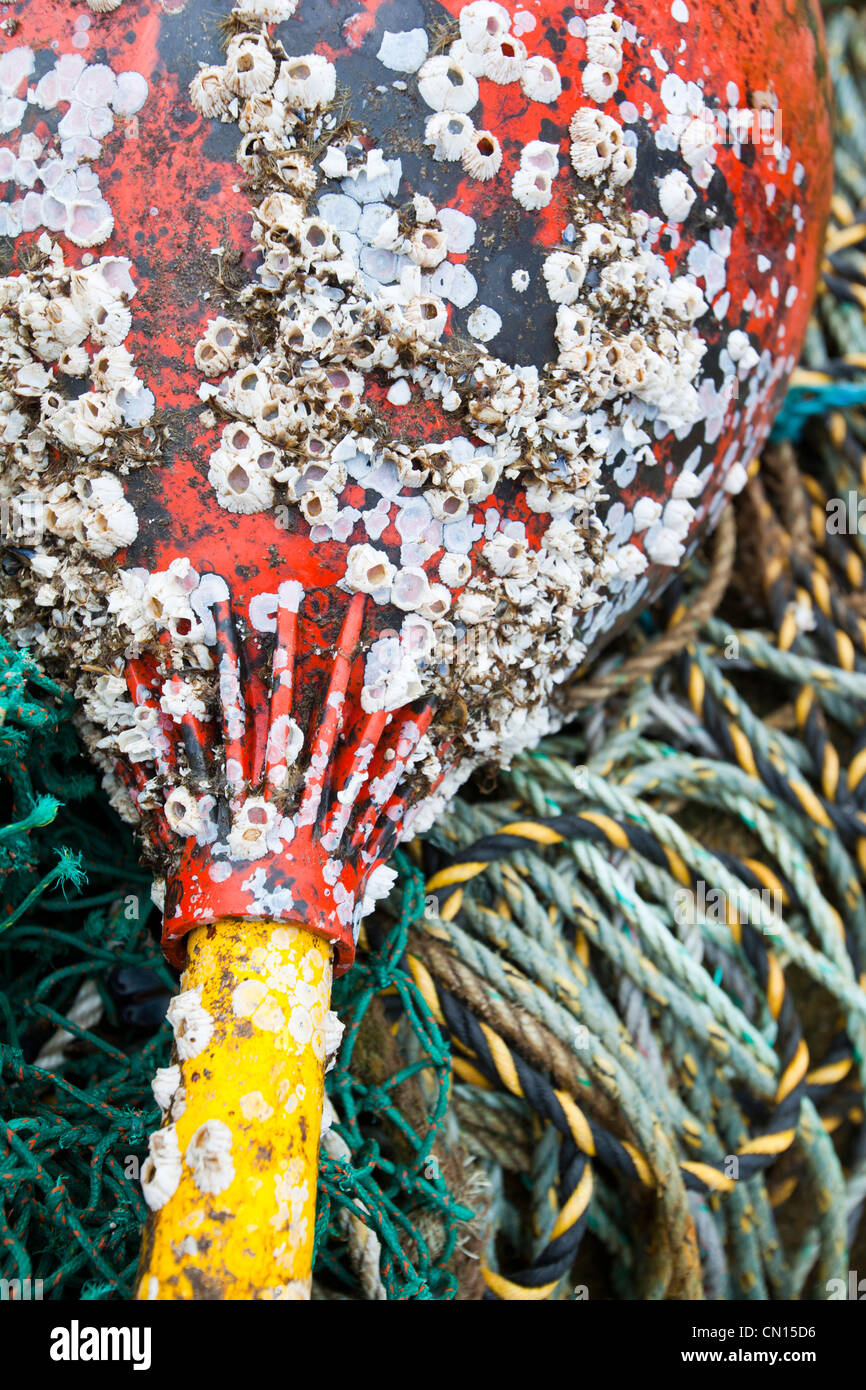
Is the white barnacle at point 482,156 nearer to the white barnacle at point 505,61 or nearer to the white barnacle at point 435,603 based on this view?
the white barnacle at point 505,61

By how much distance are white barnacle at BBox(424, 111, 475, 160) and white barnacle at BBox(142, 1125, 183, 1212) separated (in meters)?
0.78

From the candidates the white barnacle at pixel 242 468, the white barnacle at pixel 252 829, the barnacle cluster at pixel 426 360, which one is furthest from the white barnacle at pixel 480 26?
the white barnacle at pixel 252 829

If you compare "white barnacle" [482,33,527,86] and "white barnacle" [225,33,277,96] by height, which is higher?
"white barnacle" [482,33,527,86]

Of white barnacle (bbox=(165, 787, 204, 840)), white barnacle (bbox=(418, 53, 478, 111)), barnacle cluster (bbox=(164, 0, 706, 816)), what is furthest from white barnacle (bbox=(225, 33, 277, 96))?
white barnacle (bbox=(165, 787, 204, 840))

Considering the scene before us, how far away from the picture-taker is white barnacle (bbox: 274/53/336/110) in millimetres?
822

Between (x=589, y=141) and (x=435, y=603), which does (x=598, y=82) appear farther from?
(x=435, y=603)

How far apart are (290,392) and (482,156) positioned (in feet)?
0.83

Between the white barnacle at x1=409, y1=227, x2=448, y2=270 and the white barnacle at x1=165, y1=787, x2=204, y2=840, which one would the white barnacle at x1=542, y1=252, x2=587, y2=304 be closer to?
the white barnacle at x1=409, y1=227, x2=448, y2=270

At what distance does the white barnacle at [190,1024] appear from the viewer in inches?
30.8

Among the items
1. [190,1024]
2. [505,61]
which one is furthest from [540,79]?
[190,1024]

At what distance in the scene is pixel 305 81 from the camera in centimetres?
82

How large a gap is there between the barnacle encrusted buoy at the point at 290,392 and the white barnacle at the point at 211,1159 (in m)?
0.03
